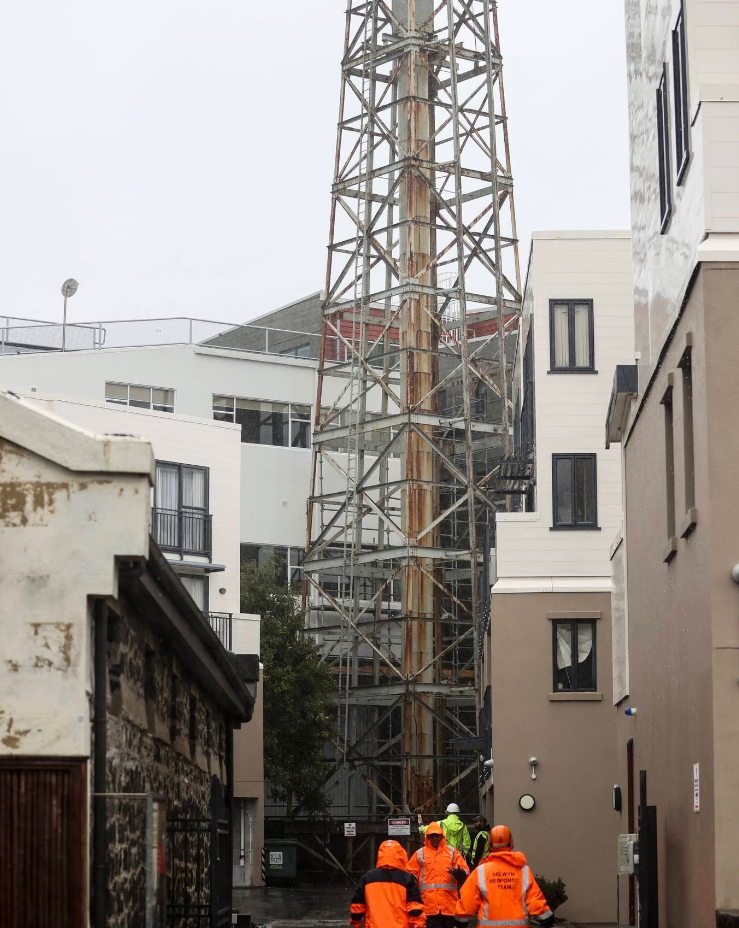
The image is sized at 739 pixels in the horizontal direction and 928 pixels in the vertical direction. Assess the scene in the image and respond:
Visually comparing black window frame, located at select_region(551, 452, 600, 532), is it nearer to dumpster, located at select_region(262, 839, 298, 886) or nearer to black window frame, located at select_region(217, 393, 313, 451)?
dumpster, located at select_region(262, 839, 298, 886)

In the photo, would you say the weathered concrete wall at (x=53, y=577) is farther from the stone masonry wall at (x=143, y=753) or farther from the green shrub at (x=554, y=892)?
the green shrub at (x=554, y=892)

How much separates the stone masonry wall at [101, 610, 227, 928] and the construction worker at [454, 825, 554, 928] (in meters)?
2.63

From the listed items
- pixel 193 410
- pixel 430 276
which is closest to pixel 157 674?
pixel 430 276

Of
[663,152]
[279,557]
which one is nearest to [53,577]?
[663,152]

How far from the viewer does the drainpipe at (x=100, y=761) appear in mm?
11070

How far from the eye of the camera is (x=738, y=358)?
13.8 metres

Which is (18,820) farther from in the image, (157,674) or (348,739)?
(348,739)

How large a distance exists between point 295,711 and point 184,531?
742 centimetres

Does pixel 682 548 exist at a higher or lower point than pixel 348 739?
higher

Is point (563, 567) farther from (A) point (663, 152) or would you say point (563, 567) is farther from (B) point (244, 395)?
(B) point (244, 395)

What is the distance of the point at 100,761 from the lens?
1120 centimetres

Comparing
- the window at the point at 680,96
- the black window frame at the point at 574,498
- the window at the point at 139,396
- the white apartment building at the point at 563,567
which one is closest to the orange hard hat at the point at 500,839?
the window at the point at 680,96

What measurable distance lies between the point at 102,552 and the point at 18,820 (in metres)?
1.79

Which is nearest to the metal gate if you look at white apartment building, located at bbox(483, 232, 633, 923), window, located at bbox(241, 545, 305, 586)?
white apartment building, located at bbox(483, 232, 633, 923)
